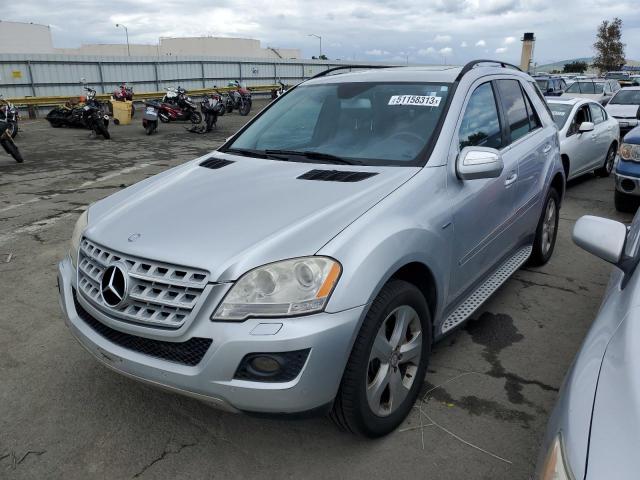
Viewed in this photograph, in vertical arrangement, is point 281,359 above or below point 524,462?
above

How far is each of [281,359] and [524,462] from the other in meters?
1.28

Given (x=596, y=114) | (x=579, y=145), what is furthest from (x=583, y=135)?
(x=596, y=114)

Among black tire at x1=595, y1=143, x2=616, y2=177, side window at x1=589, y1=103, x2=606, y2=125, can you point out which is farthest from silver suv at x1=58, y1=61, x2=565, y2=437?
black tire at x1=595, y1=143, x2=616, y2=177

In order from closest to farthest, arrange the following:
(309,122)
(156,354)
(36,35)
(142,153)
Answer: (156,354)
(309,122)
(142,153)
(36,35)

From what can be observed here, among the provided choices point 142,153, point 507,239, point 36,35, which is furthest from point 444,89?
point 36,35

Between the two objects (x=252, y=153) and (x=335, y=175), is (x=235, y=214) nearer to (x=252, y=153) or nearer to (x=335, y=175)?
(x=335, y=175)

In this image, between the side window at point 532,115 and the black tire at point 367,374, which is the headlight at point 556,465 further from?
the side window at point 532,115

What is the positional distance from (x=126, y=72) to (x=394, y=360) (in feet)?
82.7

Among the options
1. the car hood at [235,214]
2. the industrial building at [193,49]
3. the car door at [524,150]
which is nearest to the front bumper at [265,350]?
the car hood at [235,214]

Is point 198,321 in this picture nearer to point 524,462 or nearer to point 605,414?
point 605,414

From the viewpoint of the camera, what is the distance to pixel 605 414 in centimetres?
129

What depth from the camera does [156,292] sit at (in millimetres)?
2174

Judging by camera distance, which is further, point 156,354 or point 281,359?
point 156,354

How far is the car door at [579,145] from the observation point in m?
7.51
